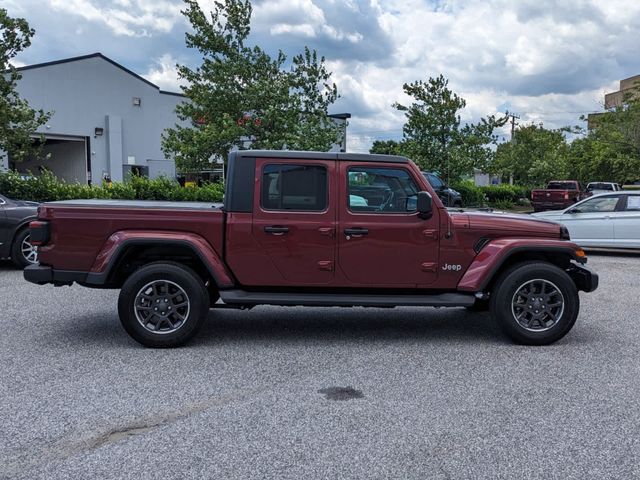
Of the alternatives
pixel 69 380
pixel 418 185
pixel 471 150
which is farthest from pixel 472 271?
pixel 471 150

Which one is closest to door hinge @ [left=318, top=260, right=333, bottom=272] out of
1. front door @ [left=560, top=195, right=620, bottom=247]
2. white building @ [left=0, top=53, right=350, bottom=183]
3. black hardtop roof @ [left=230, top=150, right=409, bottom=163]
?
black hardtop roof @ [left=230, top=150, right=409, bottom=163]

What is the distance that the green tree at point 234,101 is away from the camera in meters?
18.1

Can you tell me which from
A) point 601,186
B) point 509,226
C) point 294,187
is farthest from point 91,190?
point 601,186

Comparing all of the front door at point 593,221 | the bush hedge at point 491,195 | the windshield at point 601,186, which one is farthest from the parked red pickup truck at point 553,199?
the front door at point 593,221

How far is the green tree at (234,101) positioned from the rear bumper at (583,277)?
505 inches

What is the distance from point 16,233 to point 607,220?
1154 cm

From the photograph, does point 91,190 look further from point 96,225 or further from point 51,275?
point 96,225

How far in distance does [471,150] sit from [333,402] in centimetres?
2287

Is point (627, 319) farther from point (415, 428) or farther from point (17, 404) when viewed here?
point (17, 404)

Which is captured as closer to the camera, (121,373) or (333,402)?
(333,402)

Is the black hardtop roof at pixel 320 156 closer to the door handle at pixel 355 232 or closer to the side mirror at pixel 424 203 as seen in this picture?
the side mirror at pixel 424 203

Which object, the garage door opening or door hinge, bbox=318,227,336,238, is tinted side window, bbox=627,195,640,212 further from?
the garage door opening

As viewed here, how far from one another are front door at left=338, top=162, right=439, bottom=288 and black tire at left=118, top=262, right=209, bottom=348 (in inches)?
56.3

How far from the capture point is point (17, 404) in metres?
4.19
